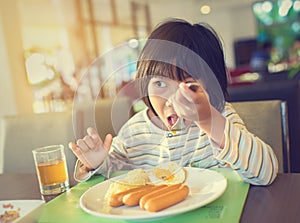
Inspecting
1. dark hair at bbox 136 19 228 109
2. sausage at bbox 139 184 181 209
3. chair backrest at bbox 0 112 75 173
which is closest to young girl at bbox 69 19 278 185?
dark hair at bbox 136 19 228 109

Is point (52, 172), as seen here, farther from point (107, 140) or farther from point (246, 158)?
point (246, 158)

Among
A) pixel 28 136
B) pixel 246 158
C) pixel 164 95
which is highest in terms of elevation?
pixel 164 95

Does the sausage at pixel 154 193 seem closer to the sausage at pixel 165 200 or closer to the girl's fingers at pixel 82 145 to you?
the sausage at pixel 165 200

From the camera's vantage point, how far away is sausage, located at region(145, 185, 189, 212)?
1.77ft

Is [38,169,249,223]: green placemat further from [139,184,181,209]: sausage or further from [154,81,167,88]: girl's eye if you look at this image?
[154,81,167,88]: girl's eye

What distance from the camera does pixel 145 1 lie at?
223 inches

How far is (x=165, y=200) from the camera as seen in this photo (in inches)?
21.6

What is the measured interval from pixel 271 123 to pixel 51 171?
571 mm

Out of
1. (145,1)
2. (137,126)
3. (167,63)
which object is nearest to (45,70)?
(137,126)

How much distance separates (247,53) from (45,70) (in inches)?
232

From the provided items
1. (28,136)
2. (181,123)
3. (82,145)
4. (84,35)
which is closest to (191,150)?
(181,123)

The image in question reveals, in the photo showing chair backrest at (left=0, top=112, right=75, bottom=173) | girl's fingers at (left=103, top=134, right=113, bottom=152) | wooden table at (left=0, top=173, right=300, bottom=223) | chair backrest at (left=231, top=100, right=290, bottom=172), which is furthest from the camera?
chair backrest at (left=0, top=112, right=75, bottom=173)

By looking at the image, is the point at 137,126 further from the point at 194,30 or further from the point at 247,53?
the point at 247,53

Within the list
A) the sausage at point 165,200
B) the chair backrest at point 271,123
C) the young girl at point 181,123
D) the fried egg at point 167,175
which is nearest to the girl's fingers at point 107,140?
the young girl at point 181,123
